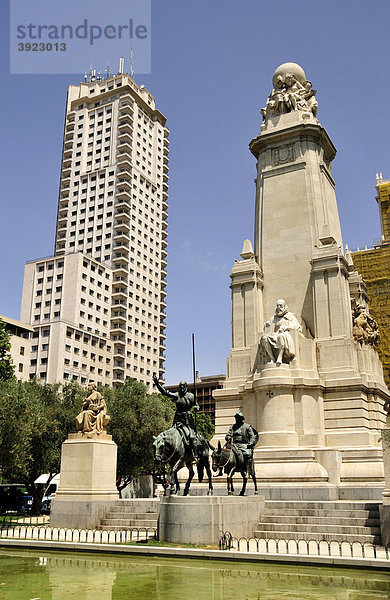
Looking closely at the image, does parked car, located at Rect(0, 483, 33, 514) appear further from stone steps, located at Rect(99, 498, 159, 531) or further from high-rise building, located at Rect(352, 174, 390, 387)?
high-rise building, located at Rect(352, 174, 390, 387)

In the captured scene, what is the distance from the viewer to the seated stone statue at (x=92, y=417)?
23562 millimetres

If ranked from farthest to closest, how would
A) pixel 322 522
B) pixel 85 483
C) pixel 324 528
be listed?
pixel 85 483 → pixel 322 522 → pixel 324 528

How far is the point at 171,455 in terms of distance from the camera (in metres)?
17.5

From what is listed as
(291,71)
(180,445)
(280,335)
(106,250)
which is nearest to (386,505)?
(180,445)

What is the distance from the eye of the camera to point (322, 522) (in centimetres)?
1767

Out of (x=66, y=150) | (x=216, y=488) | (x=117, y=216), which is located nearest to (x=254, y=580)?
(x=216, y=488)

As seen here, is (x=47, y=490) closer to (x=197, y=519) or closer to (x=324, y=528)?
(x=197, y=519)

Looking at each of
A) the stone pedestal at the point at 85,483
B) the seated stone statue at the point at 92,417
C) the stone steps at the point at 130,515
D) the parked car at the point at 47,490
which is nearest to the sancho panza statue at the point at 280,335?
the seated stone statue at the point at 92,417

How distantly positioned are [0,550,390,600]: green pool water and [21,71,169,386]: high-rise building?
249 ft

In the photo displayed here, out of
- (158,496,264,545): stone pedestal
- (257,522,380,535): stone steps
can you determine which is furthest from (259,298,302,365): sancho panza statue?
(158,496,264,545): stone pedestal

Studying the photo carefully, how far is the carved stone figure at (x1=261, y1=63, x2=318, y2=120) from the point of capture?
3312cm

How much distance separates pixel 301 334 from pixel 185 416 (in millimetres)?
10665

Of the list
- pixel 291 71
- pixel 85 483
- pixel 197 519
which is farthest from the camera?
pixel 291 71

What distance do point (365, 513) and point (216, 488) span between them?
7.82 metres
